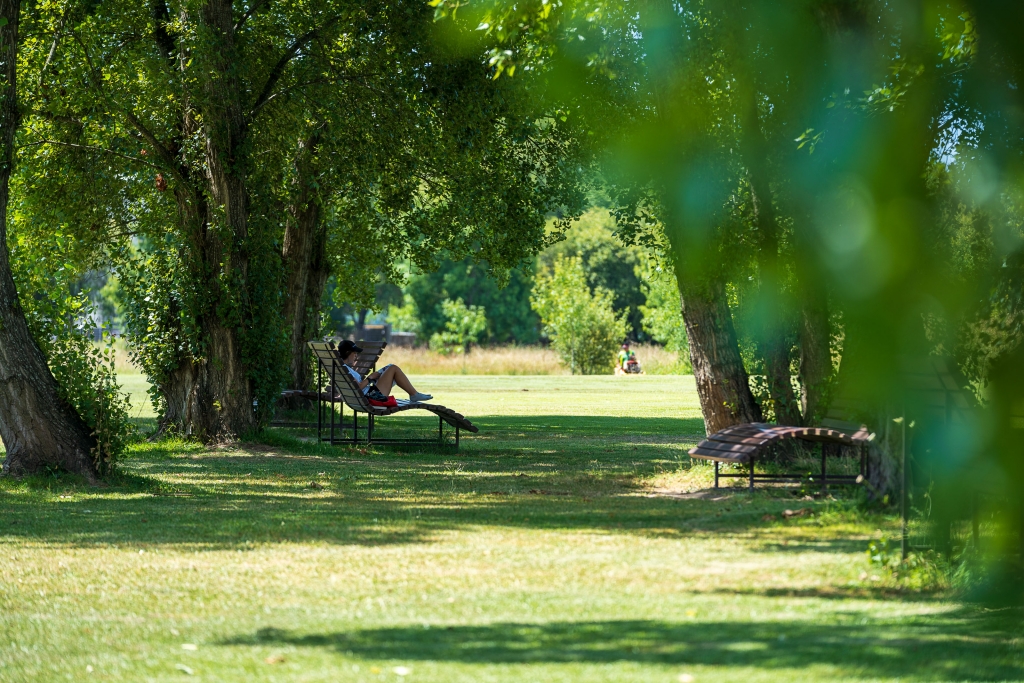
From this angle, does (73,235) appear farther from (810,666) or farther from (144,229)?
(810,666)

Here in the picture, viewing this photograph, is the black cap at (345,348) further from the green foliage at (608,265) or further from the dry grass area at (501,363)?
the green foliage at (608,265)

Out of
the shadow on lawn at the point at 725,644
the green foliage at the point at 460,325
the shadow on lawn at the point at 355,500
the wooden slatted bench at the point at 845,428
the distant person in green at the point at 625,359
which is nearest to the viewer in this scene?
the shadow on lawn at the point at 725,644

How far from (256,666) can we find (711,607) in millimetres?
2210

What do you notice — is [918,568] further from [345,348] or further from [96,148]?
[96,148]

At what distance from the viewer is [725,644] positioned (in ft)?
17.2

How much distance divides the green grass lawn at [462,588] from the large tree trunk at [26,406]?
0.35 m

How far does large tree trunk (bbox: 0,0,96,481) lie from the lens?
1144cm

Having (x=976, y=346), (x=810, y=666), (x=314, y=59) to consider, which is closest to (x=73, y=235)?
(x=314, y=59)

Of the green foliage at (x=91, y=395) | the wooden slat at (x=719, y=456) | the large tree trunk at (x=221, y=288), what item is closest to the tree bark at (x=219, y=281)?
the large tree trunk at (x=221, y=288)

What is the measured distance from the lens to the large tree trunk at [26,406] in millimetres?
11438

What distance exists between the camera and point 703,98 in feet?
39.3

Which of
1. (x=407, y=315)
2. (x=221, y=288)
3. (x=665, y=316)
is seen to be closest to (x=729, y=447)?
(x=221, y=288)

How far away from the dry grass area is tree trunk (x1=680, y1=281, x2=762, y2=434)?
38.0m

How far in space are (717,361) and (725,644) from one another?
7.43m
